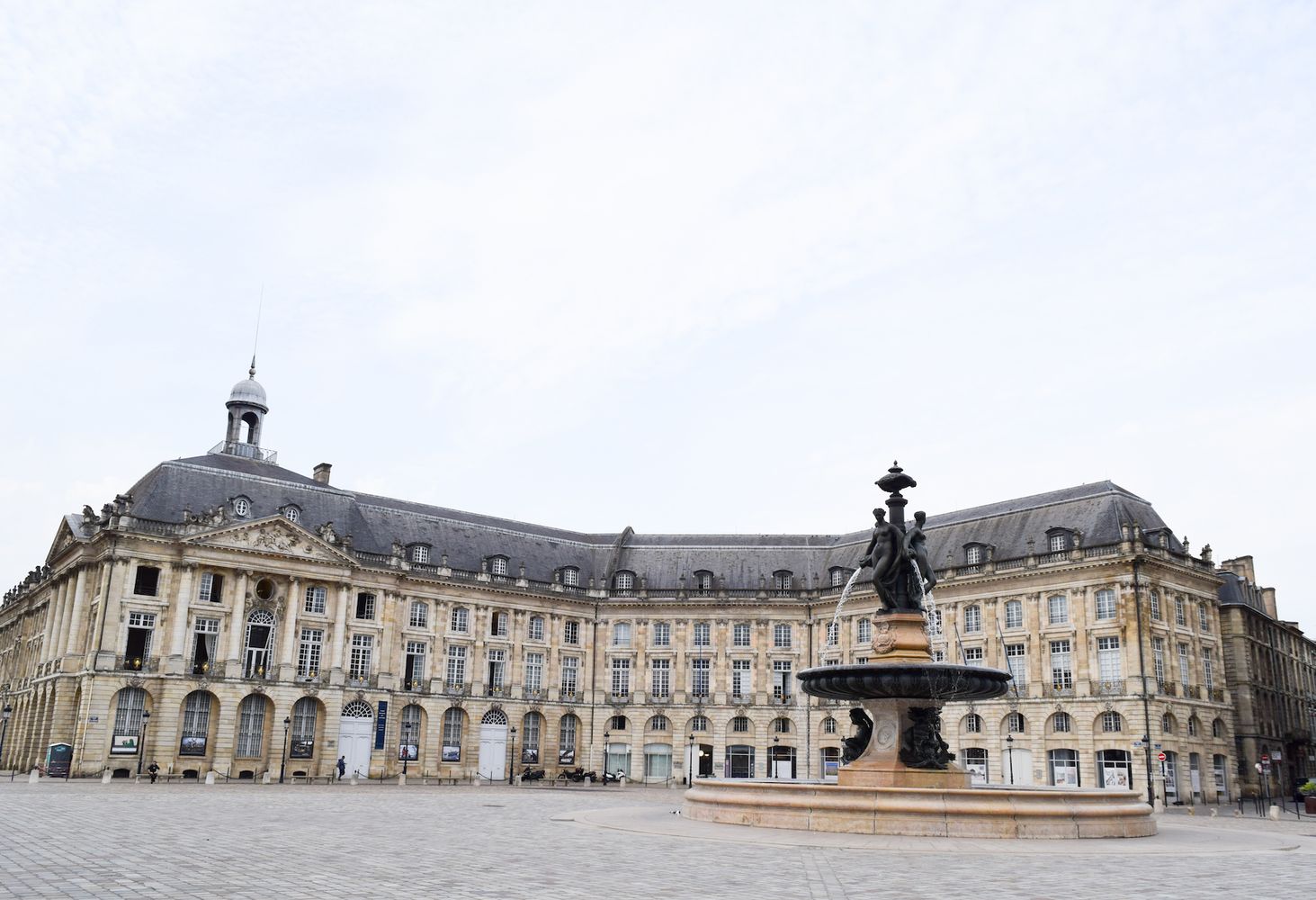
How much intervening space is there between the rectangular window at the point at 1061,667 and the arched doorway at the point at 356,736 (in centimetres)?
3615

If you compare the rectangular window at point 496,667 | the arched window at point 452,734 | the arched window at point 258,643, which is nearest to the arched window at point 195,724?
the arched window at point 258,643


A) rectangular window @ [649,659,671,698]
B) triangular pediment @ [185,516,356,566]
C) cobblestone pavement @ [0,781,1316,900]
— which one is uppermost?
triangular pediment @ [185,516,356,566]

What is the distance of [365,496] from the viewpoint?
224ft

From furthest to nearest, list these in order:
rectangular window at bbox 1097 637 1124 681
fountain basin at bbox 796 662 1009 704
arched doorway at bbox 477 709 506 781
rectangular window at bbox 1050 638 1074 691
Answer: arched doorway at bbox 477 709 506 781
rectangular window at bbox 1050 638 1074 691
rectangular window at bbox 1097 637 1124 681
fountain basin at bbox 796 662 1009 704

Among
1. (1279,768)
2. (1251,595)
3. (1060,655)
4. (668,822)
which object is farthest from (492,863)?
(1251,595)

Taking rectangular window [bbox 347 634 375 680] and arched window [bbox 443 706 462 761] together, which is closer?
rectangular window [bbox 347 634 375 680]

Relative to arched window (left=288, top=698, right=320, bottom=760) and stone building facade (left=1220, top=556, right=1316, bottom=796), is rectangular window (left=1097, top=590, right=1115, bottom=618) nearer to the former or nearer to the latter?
stone building facade (left=1220, top=556, right=1316, bottom=796)

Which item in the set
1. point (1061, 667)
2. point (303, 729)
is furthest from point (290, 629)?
point (1061, 667)

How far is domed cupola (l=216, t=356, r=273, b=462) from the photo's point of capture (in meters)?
69.0

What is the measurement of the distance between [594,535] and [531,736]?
15.3m

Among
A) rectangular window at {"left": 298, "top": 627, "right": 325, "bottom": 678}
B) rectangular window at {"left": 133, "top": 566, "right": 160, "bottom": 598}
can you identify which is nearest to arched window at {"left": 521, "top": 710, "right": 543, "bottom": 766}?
rectangular window at {"left": 298, "top": 627, "right": 325, "bottom": 678}

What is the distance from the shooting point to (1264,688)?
66625 mm

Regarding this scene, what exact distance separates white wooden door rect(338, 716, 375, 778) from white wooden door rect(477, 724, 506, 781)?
699 cm

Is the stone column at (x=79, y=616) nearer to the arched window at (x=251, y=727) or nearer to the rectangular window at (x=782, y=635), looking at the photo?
the arched window at (x=251, y=727)
